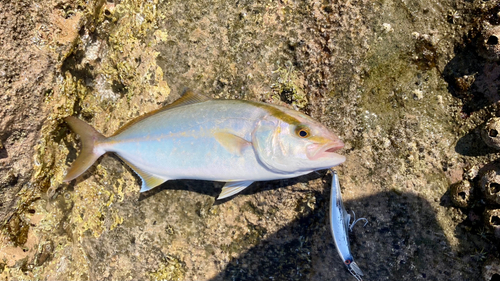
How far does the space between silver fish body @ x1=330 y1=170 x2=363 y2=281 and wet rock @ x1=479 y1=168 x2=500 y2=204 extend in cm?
91

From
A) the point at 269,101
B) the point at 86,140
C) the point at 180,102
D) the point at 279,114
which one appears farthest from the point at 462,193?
the point at 86,140

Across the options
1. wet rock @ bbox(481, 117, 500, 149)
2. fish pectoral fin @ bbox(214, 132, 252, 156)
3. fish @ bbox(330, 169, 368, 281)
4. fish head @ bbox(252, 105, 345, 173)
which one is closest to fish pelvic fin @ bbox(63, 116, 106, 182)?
fish pectoral fin @ bbox(214, 132, 252, 156)

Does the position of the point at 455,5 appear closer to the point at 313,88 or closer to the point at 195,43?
the point at 313,88

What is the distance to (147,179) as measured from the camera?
2279 millimetres

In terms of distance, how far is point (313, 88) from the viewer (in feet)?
7.16

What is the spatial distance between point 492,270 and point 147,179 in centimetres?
251

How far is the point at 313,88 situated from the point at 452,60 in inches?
41.0

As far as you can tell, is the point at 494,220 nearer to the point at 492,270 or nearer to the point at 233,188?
the point at 492,270

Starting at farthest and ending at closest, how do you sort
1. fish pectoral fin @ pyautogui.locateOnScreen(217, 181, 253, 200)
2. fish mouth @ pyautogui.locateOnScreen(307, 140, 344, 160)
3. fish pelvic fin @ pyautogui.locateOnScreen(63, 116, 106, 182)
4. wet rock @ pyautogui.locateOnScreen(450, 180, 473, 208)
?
fish pelvic fin @ pyautogui.locateOnScreen(63, 116, 106, 182)
fish pectoral fin @ pyautogui.locateOnScreen(217, 181, 253, 200)
wet rock @ pyautogui.locateOnScreen(450, 180, 473, 208)
fish mouth @ pyautogui.locateOnScreen(307, 140, 344, 160)

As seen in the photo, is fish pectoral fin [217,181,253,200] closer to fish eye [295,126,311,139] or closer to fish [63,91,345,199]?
fish [63,91,345,199]

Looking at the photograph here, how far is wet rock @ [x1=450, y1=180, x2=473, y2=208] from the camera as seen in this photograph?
78.2 inches

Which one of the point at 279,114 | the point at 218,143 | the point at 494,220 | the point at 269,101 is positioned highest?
the point at 279,114

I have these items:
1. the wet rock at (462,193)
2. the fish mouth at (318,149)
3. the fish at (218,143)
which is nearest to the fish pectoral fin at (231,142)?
the fish at (218,143)

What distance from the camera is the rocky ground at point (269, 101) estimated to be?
206cm
